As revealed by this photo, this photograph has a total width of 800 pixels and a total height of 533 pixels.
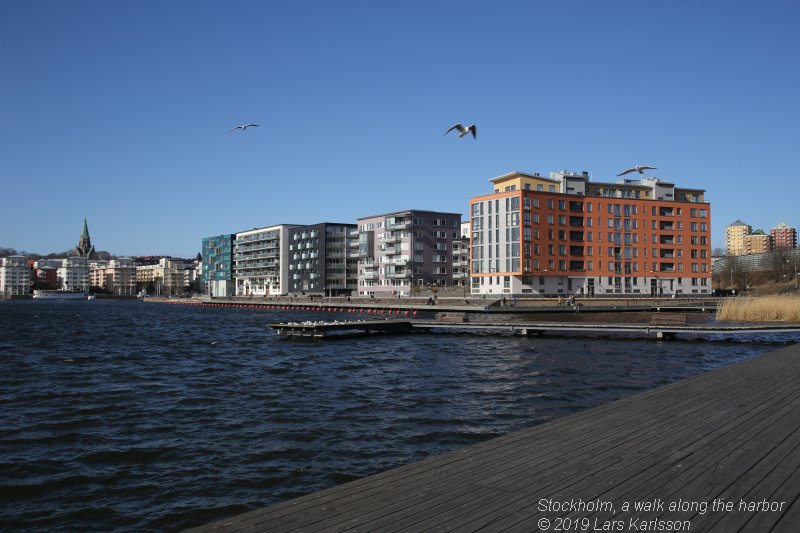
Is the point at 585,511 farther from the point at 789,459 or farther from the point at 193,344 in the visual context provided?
the point at 193,344

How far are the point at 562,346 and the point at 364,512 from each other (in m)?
36.6

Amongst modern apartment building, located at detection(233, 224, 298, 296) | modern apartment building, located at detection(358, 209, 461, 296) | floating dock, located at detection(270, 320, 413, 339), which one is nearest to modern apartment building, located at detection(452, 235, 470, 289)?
modern apartment building, located at detection(358, 209, 461, 296)

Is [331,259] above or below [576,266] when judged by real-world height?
above

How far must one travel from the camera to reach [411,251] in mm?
133500

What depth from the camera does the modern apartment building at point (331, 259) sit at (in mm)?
157500

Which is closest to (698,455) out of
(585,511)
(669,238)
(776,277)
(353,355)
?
(585,511)

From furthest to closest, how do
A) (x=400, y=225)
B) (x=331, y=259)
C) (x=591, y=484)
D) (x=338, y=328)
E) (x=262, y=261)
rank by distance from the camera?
1. (x=262, y=261)
2. (x=331, y=259)
3. (x=400, y=225)
4. (x=338, y=328)
5. (x=591, y=484)

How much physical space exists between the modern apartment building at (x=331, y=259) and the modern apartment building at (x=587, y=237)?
56.4 metres

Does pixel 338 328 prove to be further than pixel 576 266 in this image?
No

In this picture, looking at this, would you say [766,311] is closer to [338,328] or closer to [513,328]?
[513,328]

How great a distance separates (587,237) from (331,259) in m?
74.5

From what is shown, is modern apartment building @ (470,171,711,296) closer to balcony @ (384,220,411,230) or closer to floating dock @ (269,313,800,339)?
balcony @ (384,220,411,230)

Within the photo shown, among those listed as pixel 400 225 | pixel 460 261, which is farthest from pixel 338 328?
pixel 460 261

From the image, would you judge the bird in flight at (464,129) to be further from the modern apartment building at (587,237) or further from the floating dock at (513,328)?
the modern apartment building at (587,237)
